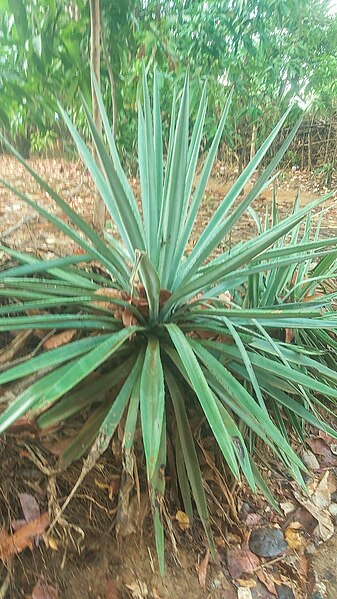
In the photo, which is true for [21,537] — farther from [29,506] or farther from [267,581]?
[267,581]

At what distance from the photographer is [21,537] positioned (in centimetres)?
108

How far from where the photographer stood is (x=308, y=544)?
4.50ft

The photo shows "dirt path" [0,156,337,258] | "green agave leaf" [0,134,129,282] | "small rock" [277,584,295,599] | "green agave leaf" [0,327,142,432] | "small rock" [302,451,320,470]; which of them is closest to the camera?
"green agave leaf" [0,327,142,432]

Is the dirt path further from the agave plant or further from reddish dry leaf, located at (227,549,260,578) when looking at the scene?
reddish dry leaf, located at (227,549,260,578)

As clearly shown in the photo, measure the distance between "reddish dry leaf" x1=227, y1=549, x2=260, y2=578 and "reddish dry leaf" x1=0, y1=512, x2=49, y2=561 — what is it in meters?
0.51

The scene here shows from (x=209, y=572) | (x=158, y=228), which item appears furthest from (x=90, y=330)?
(x=209, y=572)

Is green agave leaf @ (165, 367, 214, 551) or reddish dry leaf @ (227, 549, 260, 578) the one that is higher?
green agave leaf @ (165, 367, 214, 551)

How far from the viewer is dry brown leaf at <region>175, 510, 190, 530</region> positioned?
127 centimetres

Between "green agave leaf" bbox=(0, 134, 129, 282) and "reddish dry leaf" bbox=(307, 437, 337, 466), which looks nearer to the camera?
"green agave leaf" bbox=(0, 134, 129, 282)

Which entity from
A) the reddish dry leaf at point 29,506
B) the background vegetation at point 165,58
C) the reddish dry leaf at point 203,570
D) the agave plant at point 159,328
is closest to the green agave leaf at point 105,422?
the agave plant at point 159,328

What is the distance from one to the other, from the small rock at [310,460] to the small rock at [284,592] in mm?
463

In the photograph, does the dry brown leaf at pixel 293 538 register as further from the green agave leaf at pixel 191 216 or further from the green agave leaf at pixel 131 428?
the green agave leaf at pixel 191 216

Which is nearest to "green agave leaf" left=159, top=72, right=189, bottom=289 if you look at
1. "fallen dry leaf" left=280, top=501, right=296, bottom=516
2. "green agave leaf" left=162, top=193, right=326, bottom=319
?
"green agave leaf" left=162, top=193, right=326, bottom=319

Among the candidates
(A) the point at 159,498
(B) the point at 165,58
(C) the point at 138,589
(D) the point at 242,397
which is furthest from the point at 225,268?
(B) the point at 165,58
